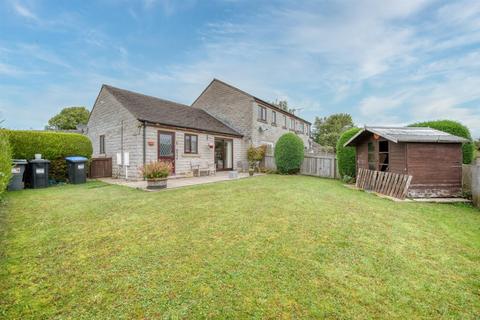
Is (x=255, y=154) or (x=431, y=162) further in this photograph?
(x=255, y=154)

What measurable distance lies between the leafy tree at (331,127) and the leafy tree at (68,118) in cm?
4510

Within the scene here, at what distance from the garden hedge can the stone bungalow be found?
6.22 feet

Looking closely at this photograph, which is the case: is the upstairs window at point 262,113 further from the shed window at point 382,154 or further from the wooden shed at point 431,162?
the wooden shed at point 431,162

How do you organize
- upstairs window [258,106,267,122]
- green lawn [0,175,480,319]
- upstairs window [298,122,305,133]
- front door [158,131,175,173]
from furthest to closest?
upstairs window [298,122,305,133], upstairs window [258,106,267,122], front door [158,131,175,173], green lawn [0,175,480,319]

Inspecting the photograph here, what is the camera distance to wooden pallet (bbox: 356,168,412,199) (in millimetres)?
7270

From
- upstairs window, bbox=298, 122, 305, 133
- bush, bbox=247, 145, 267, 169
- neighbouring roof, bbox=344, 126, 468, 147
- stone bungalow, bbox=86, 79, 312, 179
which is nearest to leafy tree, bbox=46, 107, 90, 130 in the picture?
stone bungalow, bbox=86, 79, 312, 179

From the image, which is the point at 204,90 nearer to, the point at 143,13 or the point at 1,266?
the point at 143,13

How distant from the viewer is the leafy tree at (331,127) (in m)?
39.6

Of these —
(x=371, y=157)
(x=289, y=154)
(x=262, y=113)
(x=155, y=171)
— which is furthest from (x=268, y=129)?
(x=155, y=171)

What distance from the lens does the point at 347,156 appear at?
37.7ft

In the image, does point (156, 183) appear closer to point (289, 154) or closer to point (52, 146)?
point (52, 146)

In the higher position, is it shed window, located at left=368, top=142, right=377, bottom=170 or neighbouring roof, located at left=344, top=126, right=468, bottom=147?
neighbouring roof, located at left=344, top=126, right=468, bottom=147

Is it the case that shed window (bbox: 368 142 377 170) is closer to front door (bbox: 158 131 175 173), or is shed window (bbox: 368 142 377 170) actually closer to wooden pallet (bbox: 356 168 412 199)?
wooden pallet (bbox: 356 168 412 199)

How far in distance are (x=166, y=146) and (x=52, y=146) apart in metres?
5.12
